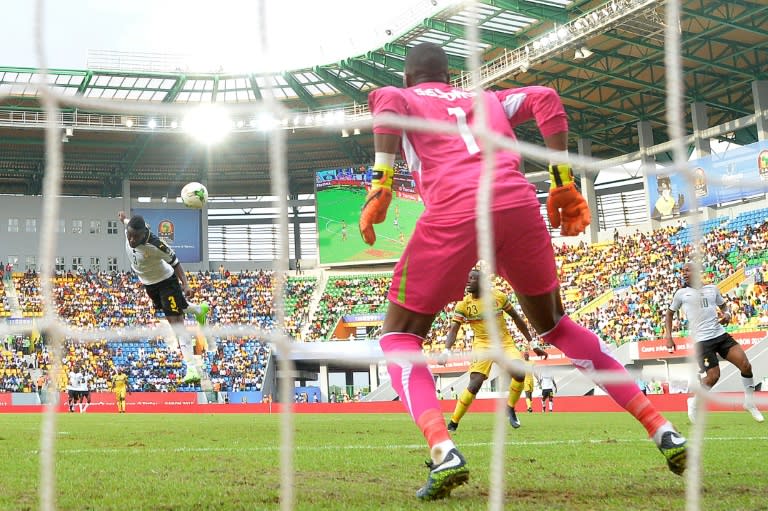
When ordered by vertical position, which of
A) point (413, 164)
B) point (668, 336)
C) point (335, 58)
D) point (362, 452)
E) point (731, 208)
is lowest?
point (362, 452)

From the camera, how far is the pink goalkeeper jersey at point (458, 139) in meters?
3.62

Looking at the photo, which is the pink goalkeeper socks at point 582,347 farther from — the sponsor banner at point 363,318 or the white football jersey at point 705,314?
the sponsor banner at point 363,318

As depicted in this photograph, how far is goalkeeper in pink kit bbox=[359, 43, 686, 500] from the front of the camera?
11.7 ft

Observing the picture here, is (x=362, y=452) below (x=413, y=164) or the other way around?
below

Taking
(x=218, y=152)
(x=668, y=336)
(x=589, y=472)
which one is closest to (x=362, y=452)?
(x=589, y=472)

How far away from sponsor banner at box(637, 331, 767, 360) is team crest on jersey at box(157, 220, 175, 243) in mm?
23815

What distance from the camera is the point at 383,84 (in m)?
34.7

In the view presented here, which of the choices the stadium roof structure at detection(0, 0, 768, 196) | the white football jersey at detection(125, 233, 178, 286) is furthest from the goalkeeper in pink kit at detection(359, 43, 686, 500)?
the stadium roof structure at detection(0, 0, 768, 196)

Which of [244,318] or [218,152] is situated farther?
[218,152]

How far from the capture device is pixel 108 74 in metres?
34.6

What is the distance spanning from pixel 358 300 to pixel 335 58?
1041 cm

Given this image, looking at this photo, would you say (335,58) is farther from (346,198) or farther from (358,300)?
(358,300)

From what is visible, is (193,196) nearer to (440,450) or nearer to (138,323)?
(440,450)

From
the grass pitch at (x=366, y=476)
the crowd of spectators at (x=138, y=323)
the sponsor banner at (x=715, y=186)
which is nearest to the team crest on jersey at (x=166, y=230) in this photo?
the crowd of spectators at (x=138, y=323)
